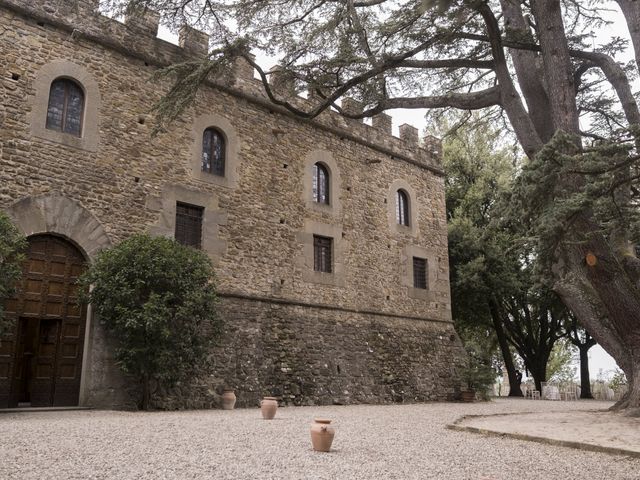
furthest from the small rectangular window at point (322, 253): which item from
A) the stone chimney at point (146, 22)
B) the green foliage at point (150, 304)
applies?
the stone chimney at point (146, 22)

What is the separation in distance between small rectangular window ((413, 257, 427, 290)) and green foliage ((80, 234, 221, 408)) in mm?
8206

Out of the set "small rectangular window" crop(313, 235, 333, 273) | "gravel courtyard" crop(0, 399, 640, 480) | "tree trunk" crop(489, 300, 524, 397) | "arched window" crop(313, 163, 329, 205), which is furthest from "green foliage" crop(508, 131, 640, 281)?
"tree trunk" crop(489, 300, 524, 397)

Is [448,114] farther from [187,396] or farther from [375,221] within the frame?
[187,396]

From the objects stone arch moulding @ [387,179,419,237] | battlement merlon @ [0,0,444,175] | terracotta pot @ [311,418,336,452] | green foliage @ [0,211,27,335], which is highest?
battlement merlon @ [0,0,444,175]

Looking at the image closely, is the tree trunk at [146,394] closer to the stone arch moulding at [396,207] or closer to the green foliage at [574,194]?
the green foliage at [574,194]

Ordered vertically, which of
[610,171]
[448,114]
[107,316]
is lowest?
[107,316]

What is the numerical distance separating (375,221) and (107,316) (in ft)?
27.6

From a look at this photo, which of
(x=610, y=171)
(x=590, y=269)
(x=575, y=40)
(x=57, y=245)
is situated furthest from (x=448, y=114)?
(x=57, y=245)

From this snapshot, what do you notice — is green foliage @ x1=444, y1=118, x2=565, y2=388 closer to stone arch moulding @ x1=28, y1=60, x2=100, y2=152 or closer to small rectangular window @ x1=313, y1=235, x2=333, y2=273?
small rectangular window @ x1=313, y1=235, x2=333, y2=273

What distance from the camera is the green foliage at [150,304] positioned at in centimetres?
951

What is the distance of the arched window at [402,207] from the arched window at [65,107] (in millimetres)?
9481

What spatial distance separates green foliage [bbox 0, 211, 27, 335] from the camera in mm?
8328

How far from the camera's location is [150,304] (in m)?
9.38

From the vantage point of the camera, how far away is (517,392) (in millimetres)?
22156
